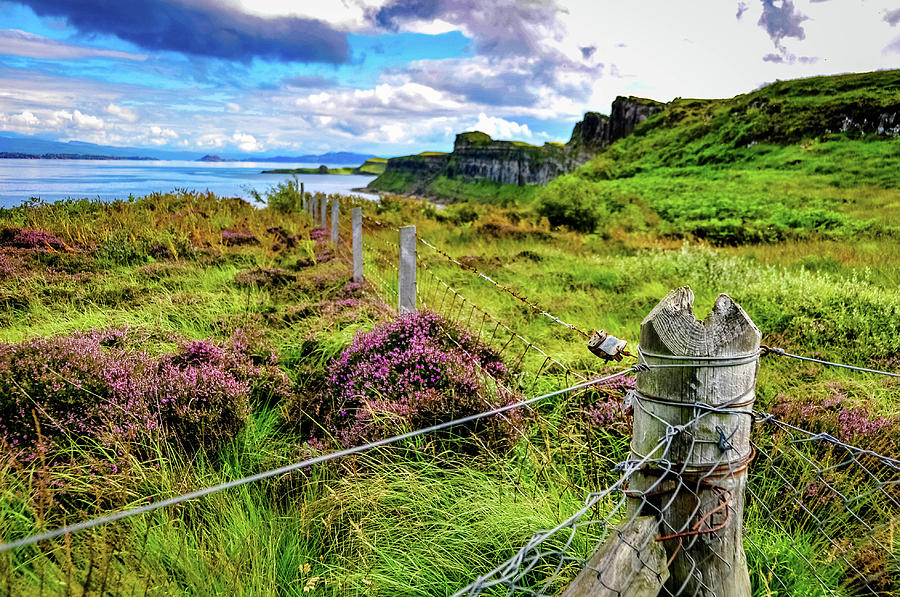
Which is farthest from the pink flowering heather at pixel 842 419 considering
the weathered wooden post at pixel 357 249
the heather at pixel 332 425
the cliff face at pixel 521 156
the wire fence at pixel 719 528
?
the cliff face at pixel 521 156

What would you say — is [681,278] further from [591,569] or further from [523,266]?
[591,569]

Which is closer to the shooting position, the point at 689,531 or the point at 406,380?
the point at 689,531

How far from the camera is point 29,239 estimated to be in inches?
383

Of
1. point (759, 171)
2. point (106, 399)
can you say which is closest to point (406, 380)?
point (106, 399)

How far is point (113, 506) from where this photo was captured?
2637 millimetres

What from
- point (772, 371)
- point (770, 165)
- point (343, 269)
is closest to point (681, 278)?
point (772, 371)

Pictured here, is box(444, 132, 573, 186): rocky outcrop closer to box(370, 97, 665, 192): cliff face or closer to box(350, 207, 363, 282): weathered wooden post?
box(370, 97, 665, 192): cliff face

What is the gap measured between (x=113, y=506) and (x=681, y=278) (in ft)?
30.1

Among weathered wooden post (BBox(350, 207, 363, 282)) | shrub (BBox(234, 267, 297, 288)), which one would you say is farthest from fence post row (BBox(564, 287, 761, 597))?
shrub (BBox(234, 267, 297, 288))

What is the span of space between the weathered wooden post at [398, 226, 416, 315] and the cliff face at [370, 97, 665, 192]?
266 ft

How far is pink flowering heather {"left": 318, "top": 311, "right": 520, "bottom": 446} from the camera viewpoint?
3436 mm

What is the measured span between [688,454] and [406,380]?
2479 millimetres

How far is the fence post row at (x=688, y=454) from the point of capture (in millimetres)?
1468

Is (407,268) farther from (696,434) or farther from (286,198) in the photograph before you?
(286,198)
